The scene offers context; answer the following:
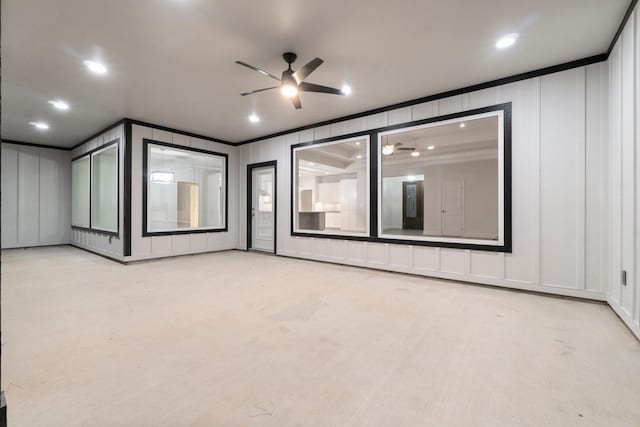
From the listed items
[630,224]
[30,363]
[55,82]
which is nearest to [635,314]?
[630,224]

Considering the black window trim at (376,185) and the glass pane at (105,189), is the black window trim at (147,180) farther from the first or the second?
the black window trim at (376,185)

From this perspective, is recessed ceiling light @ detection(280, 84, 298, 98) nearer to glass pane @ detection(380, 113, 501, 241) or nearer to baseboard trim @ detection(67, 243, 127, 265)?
glass pane @ detection(380, 113, 501, 241)

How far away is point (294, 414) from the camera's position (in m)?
2.01

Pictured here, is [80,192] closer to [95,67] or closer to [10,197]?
[10,197]

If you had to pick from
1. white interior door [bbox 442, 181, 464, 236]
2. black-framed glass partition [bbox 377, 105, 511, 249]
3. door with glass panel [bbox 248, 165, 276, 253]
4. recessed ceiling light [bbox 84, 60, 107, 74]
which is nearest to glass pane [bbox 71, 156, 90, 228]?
door with glass panel [bbox 248, 165, 276, 253]

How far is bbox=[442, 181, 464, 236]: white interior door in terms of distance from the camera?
9258 millimetres

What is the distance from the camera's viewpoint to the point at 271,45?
12.4 feet

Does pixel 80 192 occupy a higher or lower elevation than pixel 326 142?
lower

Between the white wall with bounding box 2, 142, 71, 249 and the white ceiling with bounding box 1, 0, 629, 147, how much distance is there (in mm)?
3809

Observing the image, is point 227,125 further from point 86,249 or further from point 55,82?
point 86,249

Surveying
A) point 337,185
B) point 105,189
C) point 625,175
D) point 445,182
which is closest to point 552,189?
point 625,175

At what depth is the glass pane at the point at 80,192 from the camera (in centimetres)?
818

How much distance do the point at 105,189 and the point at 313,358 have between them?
6.71 meters

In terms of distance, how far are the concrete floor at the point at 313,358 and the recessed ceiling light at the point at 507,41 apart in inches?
116
